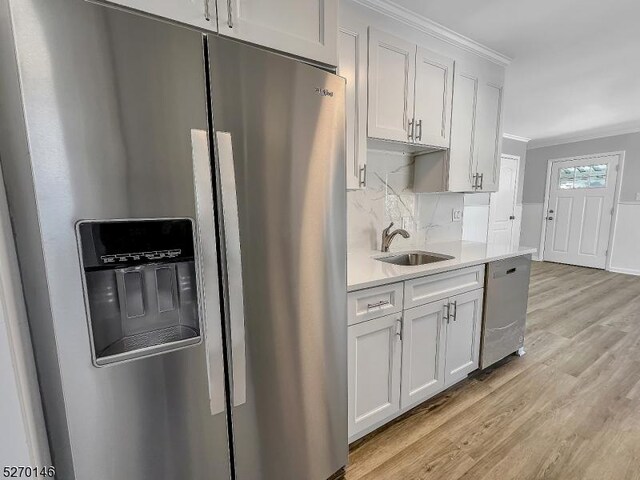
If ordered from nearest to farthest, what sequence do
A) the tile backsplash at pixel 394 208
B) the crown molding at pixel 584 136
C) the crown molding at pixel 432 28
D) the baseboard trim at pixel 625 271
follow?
1. the crown molding at pixel 432 28
2. the tile backsplash at pixel 394 208
3. the crown molding at pixel 584 136
4. the baseboard trim at pixel 625 271

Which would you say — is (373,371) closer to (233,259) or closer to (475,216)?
(233,259)

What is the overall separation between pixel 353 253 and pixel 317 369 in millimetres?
1022

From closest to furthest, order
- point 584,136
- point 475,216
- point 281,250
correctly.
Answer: point 281,250, point 475,216, point 584,136

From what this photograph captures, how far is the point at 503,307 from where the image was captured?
2109mm

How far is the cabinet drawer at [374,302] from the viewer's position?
4.44ft

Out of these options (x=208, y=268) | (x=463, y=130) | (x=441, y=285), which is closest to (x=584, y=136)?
(x=463, y=130)

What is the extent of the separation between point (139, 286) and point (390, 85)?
1.68m

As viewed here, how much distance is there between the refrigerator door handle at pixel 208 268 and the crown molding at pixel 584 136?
21.3 feet

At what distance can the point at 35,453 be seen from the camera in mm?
747

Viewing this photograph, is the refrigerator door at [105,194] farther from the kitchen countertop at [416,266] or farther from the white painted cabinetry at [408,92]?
the white painted cabinetry at [408,92]

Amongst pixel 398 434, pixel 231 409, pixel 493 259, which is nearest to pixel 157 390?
pixel 231 409

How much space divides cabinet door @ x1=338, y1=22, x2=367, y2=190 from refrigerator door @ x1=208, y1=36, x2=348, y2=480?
0.51 metres

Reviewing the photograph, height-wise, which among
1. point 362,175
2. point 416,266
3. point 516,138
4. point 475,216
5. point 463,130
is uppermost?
point 516,138

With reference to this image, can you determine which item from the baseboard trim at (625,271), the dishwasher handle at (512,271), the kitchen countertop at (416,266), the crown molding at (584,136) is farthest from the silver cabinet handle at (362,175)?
the baseboard trim at (625,271)
